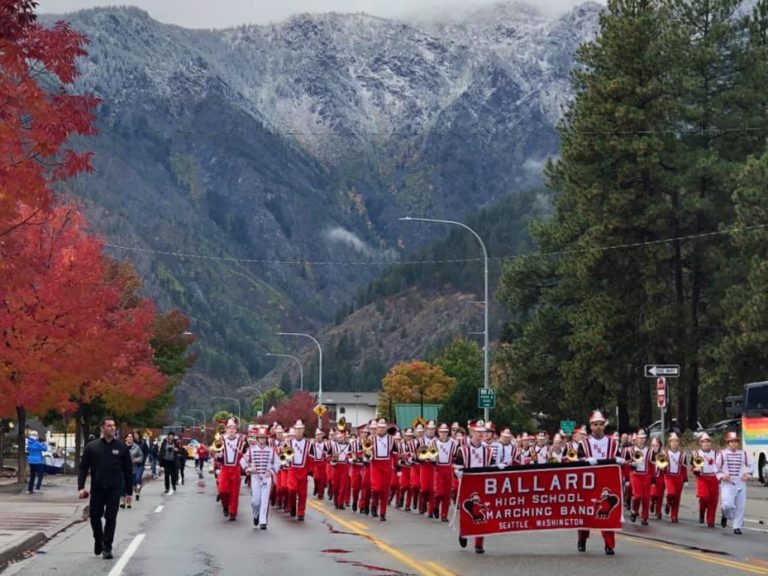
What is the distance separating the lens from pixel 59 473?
68.2 meters

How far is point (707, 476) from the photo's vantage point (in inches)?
1107

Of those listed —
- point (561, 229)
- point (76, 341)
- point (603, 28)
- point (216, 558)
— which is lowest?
point (216, 558)

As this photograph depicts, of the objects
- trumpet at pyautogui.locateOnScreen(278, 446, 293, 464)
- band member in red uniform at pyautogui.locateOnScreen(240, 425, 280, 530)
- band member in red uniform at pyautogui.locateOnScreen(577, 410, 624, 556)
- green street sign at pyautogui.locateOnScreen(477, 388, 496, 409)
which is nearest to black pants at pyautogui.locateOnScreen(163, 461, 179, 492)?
green street sign at pyautogui.locateOnScreen(477, 388, 496, 409)

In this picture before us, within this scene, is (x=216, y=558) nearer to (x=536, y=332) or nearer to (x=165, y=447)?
(x=165, y=447)

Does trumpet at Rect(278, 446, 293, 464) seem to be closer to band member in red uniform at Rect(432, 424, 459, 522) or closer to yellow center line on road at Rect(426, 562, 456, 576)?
band member in red uniform at Rect(432, 424, 459, 522)

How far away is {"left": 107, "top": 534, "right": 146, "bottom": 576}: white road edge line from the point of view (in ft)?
57.4

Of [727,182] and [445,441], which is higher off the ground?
[727,182]

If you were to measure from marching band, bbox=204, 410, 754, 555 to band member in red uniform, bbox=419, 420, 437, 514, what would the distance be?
2cm

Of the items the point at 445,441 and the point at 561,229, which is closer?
the point at 445,441

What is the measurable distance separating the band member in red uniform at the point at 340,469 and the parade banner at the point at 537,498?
533 inches

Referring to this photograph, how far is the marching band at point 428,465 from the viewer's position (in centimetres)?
2631

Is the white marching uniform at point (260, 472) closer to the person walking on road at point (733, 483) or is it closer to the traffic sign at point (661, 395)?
the person walking on road at point (733, 483)

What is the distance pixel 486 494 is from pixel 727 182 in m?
46.3

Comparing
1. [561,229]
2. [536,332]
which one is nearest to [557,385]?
[536,332]
